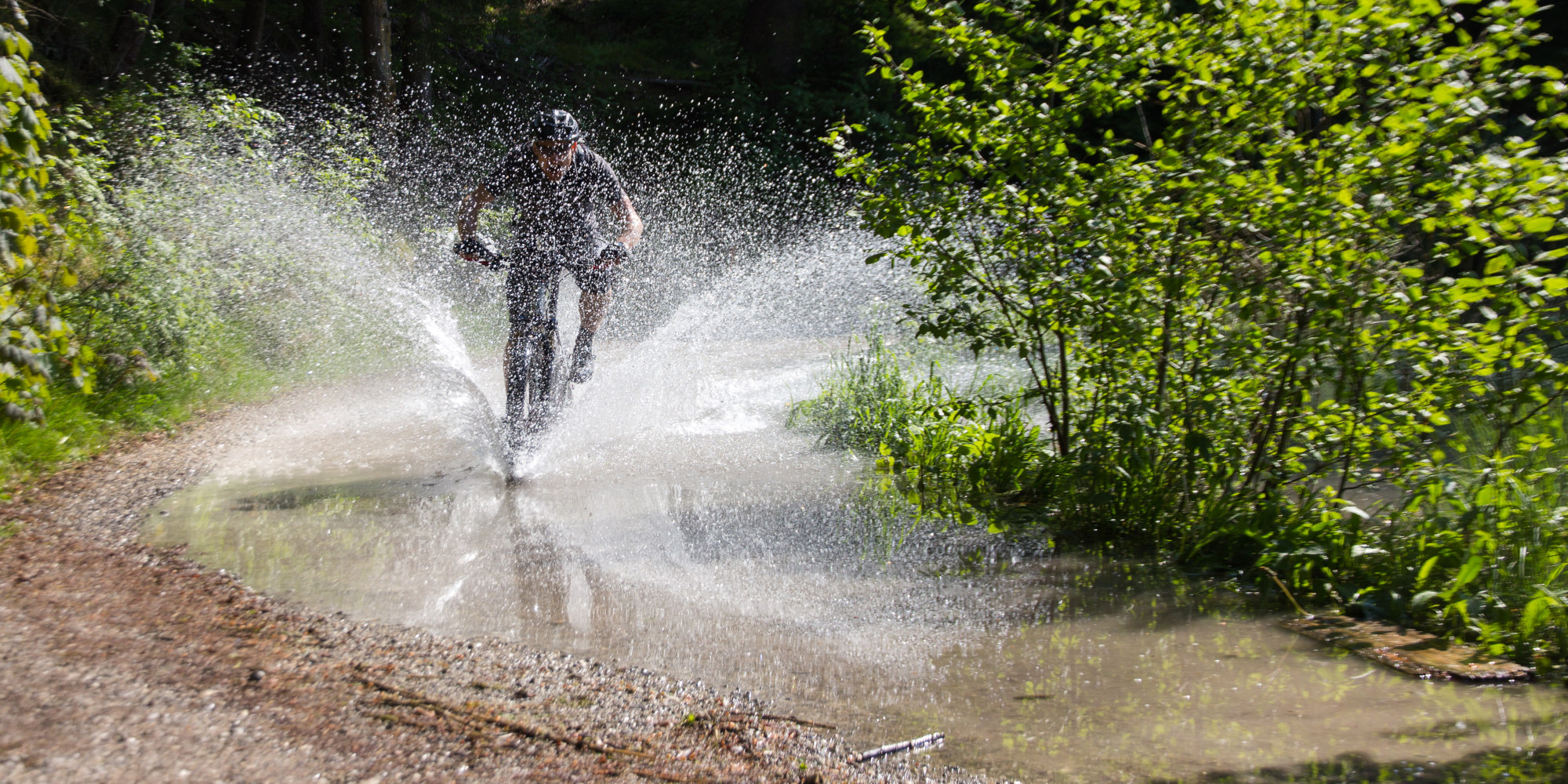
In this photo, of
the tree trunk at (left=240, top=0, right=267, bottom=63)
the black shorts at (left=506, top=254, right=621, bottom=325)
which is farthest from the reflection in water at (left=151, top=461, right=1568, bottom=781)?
the tree trunk at (left=240, top=0, right=267, bottom=63)

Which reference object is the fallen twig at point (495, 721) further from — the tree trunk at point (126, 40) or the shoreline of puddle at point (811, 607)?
the tree trunk at point (126, 40)

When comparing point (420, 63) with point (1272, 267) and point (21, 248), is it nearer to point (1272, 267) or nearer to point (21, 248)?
point (21, 248)

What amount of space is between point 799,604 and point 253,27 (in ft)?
43.9

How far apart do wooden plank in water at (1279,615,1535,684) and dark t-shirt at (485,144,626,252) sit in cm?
413

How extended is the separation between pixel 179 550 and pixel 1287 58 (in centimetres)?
456

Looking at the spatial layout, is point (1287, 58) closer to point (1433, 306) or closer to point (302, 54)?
point (1433, 306)

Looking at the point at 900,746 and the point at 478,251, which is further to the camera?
the point at 478,251

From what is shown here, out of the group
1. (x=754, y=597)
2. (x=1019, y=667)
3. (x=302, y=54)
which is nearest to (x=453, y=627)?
(x=754, y=597)

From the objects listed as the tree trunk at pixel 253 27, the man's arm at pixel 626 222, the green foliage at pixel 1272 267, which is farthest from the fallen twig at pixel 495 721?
the tree trunk at pixel 253 27

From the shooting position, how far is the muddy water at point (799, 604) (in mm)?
2756

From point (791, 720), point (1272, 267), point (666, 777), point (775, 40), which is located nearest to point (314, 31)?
point (775, 40)

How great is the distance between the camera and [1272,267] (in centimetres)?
373

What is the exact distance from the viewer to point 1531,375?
3424 mm

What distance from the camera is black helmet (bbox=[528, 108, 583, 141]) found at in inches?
220
